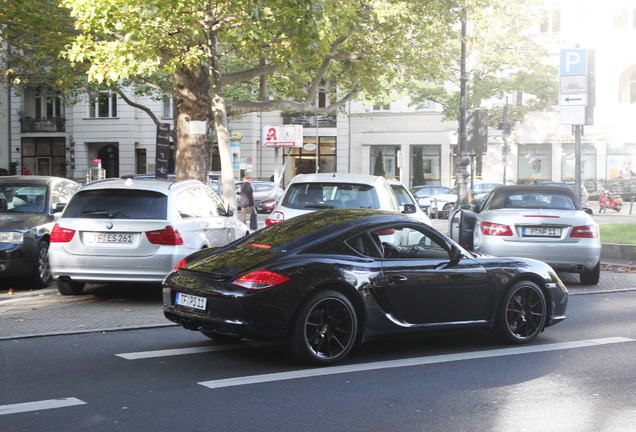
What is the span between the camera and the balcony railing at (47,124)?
56938 mm

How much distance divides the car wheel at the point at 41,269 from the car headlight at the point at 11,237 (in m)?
0.38

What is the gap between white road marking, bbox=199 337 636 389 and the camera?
6355 millimetres

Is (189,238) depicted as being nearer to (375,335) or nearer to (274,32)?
(375,335)

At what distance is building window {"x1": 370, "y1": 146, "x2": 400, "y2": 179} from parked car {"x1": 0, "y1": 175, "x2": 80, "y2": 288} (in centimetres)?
4219

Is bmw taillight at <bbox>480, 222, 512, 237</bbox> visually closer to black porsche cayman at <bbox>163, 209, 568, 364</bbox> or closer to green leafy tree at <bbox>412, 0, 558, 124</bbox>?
black porsche cayman at <bbox>163, 209, 568, 364</bbox>

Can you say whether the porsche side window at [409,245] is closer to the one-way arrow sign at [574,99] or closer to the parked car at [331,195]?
the parked car at [331,195]

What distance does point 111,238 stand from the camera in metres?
10.5

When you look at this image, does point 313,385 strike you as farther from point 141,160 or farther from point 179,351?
point 141,160

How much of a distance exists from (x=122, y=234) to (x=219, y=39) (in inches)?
405

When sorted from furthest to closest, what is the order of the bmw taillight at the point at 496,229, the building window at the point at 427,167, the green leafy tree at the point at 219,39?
the building window at the point at 427,167, the green leafy tree at the point at 219,39, the bmw taillight at the point at 496,229

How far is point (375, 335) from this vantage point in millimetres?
7188

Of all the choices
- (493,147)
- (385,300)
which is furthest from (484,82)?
(385,300)

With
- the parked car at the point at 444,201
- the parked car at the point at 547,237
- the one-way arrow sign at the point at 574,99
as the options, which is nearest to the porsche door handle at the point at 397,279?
the parked car at the point at 547,237

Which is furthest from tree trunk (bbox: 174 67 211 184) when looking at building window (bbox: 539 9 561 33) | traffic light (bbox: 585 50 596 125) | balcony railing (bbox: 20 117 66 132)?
balcony railing (bbox: 20 117 66 132)
